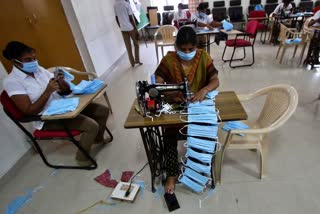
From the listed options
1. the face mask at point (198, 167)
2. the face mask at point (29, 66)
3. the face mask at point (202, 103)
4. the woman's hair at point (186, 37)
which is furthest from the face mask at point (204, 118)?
the face mask at point (29, 66)

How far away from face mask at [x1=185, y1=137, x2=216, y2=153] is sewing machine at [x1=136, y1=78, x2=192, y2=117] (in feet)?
0.87

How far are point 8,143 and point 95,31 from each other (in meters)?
2.66

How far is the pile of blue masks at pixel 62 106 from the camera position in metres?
1.34

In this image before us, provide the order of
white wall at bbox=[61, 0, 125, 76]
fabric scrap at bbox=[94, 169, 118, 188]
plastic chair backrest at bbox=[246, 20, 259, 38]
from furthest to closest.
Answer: plastic chair backrest at bbox=[246, 20, 259, 38], white wall at bbox=[61, 0, 125, 76], fabric scrap at bbox=[94, 169, 118, 188]

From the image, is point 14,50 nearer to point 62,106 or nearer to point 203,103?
point 62,106

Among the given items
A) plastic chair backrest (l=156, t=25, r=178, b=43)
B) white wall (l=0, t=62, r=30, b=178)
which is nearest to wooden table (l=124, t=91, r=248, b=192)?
white wall (l=0, t=62, r=30, b=178)

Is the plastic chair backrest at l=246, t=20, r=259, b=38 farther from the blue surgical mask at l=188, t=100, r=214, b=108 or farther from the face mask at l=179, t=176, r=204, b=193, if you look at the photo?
the face mask at l=179, t=176, r=204, b=193

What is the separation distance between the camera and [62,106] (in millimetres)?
1385

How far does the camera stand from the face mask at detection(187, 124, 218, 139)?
1084 millimetres

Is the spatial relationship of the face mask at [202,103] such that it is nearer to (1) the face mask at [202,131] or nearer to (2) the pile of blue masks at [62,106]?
(1) the face mask at [202,131]

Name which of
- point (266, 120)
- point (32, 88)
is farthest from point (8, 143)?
point (266, 120)

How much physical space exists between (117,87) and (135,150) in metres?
1.84

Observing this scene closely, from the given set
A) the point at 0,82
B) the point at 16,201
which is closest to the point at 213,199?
the point at 16,201

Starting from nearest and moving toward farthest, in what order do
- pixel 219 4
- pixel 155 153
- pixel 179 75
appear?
pixel 179 75 → pixel 155 153 → pixel 219 4
